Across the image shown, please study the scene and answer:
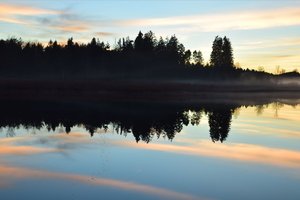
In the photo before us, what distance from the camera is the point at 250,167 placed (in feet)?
63.1

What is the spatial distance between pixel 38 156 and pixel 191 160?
24.8ft

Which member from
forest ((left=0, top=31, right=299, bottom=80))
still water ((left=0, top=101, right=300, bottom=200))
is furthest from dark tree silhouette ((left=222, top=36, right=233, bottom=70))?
still water ((left=0, top=101, right=300, bottom=200))

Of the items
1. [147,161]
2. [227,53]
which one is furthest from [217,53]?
[147,161]

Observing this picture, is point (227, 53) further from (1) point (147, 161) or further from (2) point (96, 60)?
(1) point (147, 161)

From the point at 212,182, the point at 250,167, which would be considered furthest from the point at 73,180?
the point at 250,167

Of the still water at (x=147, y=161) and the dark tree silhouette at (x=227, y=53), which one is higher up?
the dark tree silhouette at (x=227, y=53)

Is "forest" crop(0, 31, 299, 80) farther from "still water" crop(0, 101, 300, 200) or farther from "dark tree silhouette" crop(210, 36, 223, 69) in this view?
"still water" crop(0, 101, 300, 200)

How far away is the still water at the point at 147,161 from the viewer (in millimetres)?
14773

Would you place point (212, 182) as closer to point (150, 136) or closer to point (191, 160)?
point (191, 160)

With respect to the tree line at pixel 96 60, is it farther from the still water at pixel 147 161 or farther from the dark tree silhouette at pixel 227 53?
the still water at pixel 147 161

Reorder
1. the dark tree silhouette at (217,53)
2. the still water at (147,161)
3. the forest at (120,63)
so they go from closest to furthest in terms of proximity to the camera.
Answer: the still water at (147,161)
the forest at (120,63)
the dark tree silhouette at (217,53)

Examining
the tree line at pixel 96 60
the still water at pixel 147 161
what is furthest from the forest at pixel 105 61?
the still water at pixel 147 161

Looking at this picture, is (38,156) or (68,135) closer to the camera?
(38,156)

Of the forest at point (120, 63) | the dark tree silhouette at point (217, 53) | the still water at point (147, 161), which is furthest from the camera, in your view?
the dark tree silhouette at point (217, 53)
